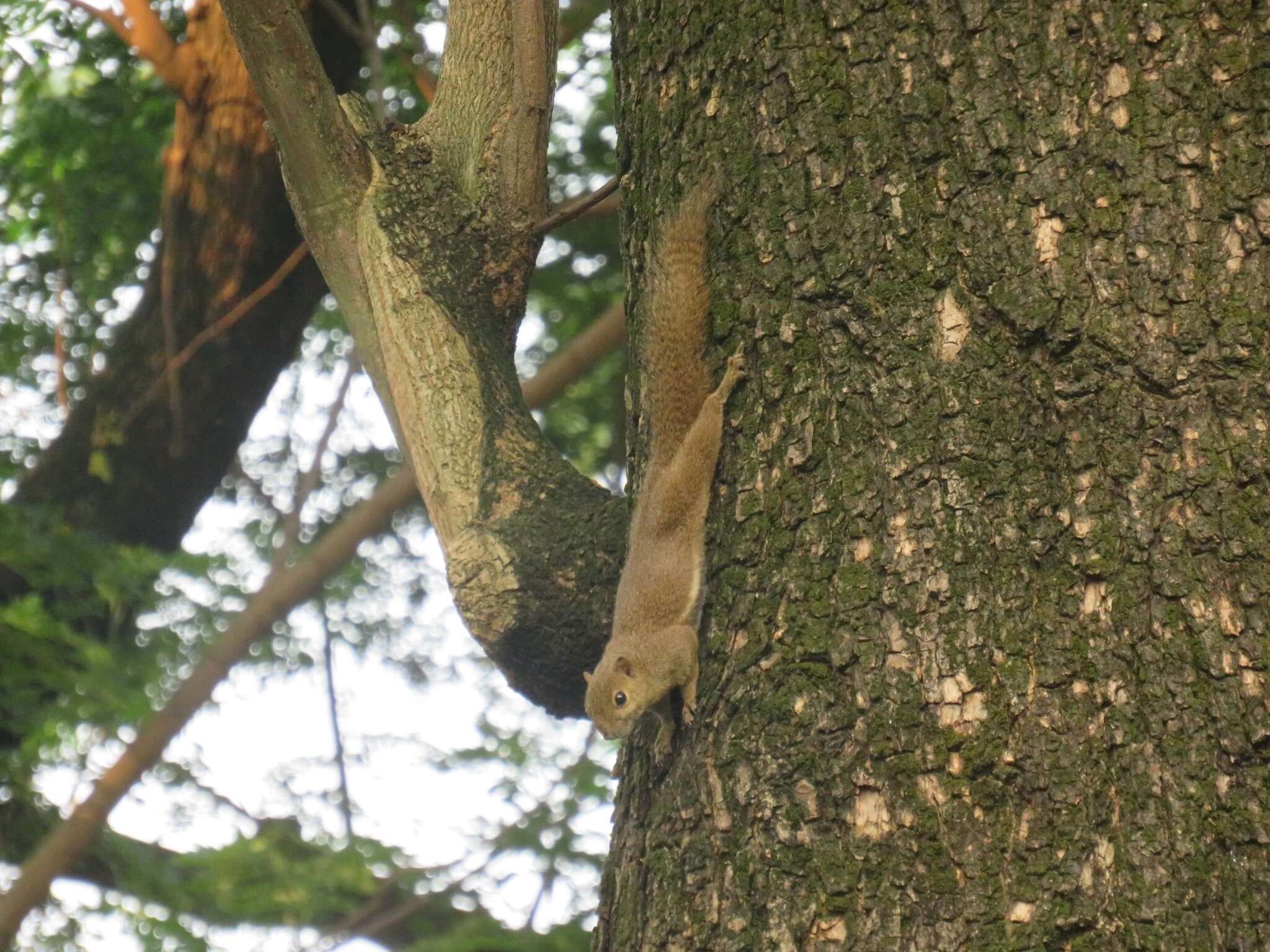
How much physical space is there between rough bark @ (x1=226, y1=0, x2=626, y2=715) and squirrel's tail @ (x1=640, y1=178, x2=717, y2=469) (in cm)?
18

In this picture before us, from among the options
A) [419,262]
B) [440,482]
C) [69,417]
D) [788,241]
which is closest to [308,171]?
[419,262]

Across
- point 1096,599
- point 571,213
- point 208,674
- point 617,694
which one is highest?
point 571,213

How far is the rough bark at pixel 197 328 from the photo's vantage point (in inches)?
162

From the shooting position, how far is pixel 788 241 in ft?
5.24

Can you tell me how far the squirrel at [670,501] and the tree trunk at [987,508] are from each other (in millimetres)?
119

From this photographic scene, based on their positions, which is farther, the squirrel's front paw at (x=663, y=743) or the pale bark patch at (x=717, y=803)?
the squirrel's front paw at (x=663, y=743)

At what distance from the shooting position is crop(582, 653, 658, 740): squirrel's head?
262cm

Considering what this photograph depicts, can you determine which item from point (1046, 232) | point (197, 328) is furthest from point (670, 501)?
point (197, 328)

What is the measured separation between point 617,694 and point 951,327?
5.03 ft

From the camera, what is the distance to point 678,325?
1905mm

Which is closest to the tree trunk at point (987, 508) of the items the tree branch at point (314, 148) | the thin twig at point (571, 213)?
the thin twig at point (571, 213)

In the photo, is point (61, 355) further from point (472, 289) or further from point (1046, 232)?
point (1046, 232)

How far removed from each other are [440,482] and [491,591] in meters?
0.23

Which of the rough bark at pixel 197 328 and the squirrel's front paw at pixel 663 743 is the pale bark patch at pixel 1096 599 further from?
the rough bark at pixel 197 328
